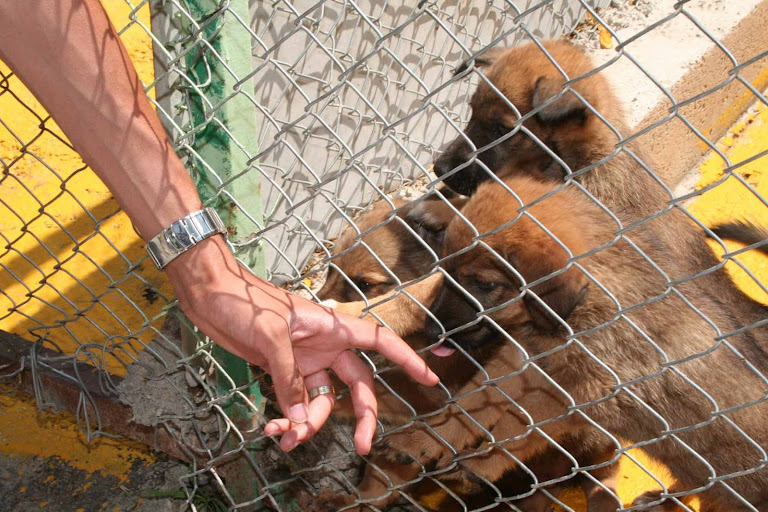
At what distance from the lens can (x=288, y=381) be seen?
93.7 inches

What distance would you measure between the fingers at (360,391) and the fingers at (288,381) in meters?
0.19

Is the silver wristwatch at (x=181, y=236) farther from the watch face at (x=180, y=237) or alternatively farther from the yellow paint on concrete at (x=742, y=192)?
the yellow paint on concrete at (x=742, y=192)

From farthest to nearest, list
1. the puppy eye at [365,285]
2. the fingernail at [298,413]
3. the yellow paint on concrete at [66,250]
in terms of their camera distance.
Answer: the yellow paint on concrete at [66,250] < the puppy eye at [365,285] < the fingernail at [298,413]

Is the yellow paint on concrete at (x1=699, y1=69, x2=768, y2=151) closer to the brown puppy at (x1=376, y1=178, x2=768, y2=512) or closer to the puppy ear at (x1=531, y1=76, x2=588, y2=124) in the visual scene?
the puppy ear at (x1=531, y1=76, x2=588, y2=124)

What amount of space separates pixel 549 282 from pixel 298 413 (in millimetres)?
1087

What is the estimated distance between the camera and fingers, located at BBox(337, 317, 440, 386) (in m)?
2.53

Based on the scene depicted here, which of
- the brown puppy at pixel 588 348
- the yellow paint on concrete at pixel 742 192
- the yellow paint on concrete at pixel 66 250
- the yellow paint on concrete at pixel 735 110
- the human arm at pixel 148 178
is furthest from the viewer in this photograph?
the yellow paint on concrete at pixel 735 110

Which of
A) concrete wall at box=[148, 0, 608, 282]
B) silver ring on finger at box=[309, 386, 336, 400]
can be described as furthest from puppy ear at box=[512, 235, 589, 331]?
silver ring on finger at box=[309, 386, 336, 400]

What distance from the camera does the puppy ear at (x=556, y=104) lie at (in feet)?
11.7

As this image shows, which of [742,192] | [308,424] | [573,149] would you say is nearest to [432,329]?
[308,424]

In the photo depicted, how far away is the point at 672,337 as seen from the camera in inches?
120

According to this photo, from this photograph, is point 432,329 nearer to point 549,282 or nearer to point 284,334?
point 549,282

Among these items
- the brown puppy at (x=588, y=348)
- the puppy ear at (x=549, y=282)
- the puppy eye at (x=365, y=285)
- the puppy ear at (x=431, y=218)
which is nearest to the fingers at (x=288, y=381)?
the brown puppy at (x=588, y=348)

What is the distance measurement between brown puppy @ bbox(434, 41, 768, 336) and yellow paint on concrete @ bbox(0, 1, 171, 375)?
1.92 metres
